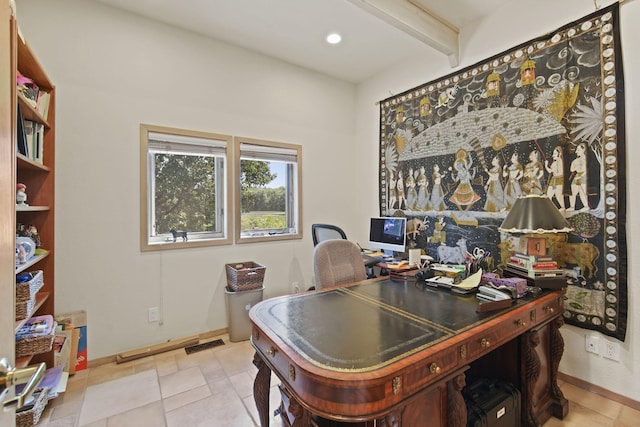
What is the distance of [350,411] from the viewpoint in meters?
0.93

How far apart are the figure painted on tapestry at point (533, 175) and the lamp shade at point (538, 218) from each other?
1.66ft

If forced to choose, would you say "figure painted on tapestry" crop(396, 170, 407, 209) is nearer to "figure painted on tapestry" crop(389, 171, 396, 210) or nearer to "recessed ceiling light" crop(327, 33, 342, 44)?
"figure painted on tapestry" crop(389, 171, 396, 210)

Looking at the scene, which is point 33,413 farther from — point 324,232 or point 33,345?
point 324,232

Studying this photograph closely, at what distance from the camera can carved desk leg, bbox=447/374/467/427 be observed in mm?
1209

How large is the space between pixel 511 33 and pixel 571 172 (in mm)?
1265

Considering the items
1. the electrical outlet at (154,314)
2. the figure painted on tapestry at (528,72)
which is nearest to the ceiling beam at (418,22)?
the figure painted on tapestry at (528,72)

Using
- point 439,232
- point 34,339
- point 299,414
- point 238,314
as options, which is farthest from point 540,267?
point 34,339

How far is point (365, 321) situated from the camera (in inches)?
54.6

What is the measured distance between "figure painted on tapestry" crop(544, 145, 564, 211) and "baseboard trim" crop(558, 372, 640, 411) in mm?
1237

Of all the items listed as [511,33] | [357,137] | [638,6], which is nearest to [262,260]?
[357,137]

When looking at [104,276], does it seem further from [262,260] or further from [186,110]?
[186,110]

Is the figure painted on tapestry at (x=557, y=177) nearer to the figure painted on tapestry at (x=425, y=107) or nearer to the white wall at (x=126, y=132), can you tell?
the figure painted on tapestry at (x=425, y=107)

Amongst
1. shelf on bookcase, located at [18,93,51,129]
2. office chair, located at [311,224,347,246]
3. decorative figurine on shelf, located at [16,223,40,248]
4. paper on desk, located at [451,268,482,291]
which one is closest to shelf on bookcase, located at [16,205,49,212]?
decorative figurine on shelf, located at [16,223,40,248]

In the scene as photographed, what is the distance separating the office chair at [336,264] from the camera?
6.84 ft
